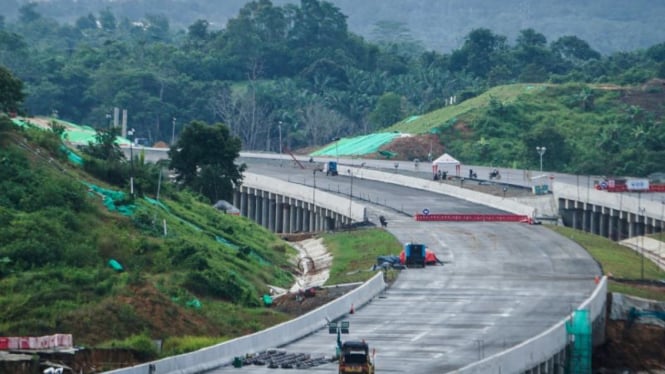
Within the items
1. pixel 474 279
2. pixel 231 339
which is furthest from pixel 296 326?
pixel 474 279

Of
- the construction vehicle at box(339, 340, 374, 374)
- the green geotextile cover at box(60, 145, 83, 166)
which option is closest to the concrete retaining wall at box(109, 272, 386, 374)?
the construction vehicle at box(339, 340, 374, 374)

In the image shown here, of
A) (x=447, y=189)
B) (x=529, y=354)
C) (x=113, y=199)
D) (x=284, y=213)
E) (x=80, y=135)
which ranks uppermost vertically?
(x=80, y=135)

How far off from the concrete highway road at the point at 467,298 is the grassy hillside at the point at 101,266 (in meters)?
5.63

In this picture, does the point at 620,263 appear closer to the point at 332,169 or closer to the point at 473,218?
the point at 473,218

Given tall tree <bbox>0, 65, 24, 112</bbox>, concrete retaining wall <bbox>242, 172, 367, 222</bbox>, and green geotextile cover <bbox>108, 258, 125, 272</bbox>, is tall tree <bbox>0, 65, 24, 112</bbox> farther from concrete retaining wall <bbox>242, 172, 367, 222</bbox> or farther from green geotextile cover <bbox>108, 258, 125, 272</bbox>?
concrete retaining wall <bbox>242, 172, 367, 222</bbox>

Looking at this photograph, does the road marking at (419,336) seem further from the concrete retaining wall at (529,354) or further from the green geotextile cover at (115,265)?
the green geotextile cover at (115,265)

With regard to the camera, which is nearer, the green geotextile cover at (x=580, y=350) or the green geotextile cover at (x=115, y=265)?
the green geotextile cover at (x=580, y=350)

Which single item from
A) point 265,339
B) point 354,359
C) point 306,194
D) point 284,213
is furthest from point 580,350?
point 284,213

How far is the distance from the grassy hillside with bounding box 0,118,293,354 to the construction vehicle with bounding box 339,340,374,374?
11.5m

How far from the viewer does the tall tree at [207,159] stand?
134125mm

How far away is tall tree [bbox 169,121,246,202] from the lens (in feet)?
440

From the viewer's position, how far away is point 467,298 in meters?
84.9

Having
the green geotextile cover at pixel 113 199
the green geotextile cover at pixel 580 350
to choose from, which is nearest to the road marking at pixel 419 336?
the green geotextile cover at pixel 580 350

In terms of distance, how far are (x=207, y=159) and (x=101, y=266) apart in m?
57.0
